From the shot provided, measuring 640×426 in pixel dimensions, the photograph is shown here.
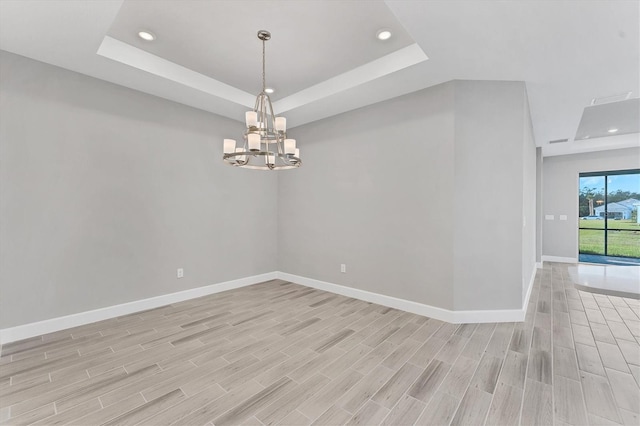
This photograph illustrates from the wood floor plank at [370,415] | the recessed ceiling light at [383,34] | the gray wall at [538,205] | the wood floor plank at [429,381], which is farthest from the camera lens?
the gray wall at [538,205]

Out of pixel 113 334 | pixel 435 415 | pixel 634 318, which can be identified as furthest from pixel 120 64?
pixel 634 318

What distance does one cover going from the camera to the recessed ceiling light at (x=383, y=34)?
8.87 feet

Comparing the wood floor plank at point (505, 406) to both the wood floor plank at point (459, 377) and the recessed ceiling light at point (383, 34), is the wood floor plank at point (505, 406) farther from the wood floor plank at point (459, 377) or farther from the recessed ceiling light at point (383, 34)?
the recessed ceiling light at point (383, 34)

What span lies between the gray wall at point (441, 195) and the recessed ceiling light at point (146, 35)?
8.56ft

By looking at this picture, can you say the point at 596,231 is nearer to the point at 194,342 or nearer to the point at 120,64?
the point at 194,342

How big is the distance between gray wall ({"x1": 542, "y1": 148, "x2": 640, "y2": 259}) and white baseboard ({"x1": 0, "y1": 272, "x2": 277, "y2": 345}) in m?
7.93

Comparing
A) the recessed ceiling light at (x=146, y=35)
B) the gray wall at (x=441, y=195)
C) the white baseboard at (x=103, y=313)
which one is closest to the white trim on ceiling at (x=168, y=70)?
the recessed ceiling light at (x=146, y=35)

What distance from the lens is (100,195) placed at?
3.25 m

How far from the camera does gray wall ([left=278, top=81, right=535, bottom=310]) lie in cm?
326

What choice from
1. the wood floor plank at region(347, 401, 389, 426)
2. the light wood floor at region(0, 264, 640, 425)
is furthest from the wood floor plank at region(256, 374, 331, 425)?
the wood floor plank at region(347, 401, 389, 426)

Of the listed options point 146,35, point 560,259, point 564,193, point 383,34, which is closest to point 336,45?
point 383,34

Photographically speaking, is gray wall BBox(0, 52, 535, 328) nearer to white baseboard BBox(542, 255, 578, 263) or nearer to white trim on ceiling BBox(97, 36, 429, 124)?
white trim on ceiling BBox(97, 36, 429, 124)

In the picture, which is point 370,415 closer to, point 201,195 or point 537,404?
point 537,404

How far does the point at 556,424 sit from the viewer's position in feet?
5.48
